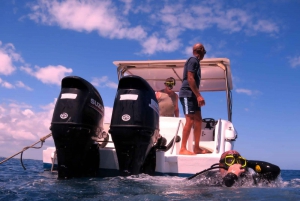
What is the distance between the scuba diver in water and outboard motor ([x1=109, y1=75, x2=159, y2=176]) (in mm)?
739

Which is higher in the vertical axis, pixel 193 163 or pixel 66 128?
pixel 66 128

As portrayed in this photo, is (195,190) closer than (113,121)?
Yes

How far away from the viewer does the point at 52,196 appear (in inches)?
119

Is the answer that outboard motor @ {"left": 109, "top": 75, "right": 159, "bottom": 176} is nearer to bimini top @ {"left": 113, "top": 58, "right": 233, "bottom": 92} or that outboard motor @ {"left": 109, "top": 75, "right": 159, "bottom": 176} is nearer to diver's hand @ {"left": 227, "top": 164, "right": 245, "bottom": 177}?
diver's hand @ {"left": 227, "top": 164, "right": 245, "bottom": 177}

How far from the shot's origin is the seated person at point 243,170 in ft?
12.4

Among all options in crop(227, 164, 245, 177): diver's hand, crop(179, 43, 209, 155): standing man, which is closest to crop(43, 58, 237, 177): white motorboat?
crop(179, 43, 209, 155): standing man

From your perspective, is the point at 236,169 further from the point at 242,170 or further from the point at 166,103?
the point at 166,103

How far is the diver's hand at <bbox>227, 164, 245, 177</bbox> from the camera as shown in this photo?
12.7ft

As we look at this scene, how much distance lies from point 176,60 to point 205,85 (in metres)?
2.32

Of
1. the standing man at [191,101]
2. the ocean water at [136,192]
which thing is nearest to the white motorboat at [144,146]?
the standing man at [191,101]

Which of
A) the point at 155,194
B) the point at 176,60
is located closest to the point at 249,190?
the point at 155,194

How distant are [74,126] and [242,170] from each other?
6.80ft

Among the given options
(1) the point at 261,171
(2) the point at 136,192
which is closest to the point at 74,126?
(2) the point at 136,192

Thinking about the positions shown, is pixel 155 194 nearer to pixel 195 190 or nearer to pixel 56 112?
pixel 195 190
